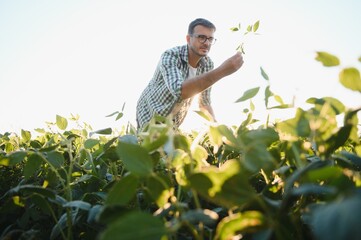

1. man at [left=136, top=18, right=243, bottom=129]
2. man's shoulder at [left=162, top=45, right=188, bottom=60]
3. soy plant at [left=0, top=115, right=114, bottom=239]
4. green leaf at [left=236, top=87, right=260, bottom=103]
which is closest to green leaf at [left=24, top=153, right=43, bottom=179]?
soy plant at [left=0, top=115, right=114, bottom=239]

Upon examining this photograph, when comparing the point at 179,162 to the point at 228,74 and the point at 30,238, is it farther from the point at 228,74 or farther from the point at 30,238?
the point at 228,74

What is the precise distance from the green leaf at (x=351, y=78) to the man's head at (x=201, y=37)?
2.62 metres

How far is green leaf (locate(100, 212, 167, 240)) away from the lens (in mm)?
245

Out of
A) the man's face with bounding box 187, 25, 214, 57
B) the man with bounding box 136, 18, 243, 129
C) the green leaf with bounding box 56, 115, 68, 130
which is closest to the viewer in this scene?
the green leaf with bounding box 56, 115, 68, 130

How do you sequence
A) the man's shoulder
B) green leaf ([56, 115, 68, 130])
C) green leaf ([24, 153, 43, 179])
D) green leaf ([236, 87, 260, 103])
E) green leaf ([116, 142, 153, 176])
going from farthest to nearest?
the man's shoulder → green leaf ([56, 115, 68, 130]) → green leaf ([24, 153, 43, 179]) → green leaf ([236, 87, 260, 103]) → green leaf ([116, 142, 153, 176])

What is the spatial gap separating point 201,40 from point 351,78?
2.74m

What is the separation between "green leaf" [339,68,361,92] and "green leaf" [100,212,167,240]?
283 mm

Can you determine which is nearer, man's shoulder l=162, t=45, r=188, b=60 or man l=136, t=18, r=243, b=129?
man l=136, t=18, r=243, b=129

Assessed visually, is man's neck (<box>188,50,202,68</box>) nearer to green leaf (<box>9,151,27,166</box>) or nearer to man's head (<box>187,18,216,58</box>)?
man's head (<box>187,18,216,58</box>)

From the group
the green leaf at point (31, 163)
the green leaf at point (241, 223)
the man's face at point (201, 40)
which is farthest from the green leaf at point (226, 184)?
the man's face at point (201, 40)

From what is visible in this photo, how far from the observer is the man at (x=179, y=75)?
2.38 m

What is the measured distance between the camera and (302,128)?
365 millimetres

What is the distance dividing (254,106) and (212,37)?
2.48m

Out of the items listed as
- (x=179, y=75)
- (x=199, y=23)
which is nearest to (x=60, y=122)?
(x=179, y=75)
